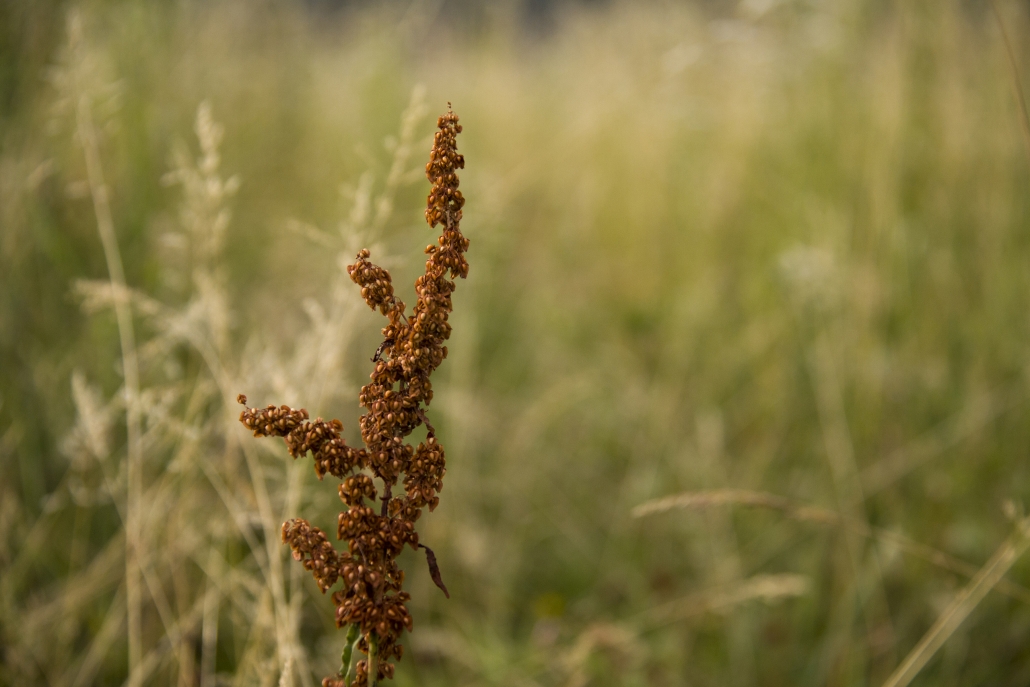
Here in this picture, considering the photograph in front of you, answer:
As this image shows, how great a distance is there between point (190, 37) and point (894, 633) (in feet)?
12.4

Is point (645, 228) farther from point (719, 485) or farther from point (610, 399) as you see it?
point (719, 485)

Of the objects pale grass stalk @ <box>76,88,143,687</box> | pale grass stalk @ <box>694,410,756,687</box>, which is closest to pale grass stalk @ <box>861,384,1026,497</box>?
pale grass stalk @ <box>694,410,756,687</box>

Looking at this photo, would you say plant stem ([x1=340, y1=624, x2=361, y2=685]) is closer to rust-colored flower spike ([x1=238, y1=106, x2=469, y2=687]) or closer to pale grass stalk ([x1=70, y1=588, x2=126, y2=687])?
rust-colored flower spike ([x1=238, y1=106, x2=469, y2=687])

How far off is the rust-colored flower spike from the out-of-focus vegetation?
193mm

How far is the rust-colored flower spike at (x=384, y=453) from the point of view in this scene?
66 centimetres

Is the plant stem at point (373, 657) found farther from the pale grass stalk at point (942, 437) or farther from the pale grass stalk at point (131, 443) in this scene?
the pale grass stalk at point (942, 437)

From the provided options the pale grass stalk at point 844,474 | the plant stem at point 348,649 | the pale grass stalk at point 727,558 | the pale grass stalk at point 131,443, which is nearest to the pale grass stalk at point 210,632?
the pale grass stalk at point 131,443

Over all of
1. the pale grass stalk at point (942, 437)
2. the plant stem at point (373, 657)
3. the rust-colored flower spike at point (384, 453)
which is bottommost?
the plant stem at point (373, 657)

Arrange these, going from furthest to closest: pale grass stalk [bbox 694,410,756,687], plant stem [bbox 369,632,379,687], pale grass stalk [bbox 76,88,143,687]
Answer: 1. pale grass stalk [bbox 694,410,756,687]
2. pale grass stalk [bbox 76,88,143,687]
3. plant stem [bbox 369,632,379,687]

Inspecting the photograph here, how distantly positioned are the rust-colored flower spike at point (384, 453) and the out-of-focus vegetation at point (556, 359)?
193mm

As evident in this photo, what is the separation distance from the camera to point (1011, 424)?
2.37 m

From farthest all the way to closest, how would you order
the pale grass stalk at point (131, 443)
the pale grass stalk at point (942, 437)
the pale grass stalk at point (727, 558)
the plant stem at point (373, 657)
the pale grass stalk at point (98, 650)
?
the pale grass stalk at point (942, 437) < the pale grass stalk at point (727, 558) < the pale grass stalk at point (98, 650) < the pale grass stalk at point (131, 443) < the plant stem at point (373, 657)

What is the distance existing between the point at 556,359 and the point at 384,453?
92.4 inches

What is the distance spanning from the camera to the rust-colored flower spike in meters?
0.66
